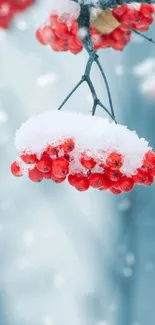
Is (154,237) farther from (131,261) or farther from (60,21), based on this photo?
(60,21)

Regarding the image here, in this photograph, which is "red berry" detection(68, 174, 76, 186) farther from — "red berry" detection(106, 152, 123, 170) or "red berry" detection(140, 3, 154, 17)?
"red berry" detection(140, 3, 154, 17)

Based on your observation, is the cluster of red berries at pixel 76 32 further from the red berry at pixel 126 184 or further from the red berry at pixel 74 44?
the red berry at pixel 126 184

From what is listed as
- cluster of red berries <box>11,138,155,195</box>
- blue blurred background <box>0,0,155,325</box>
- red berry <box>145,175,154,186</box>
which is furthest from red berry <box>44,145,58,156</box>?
blue blurred background <box>0,0,155,325</box>

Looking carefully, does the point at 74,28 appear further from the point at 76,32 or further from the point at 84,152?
the point at 84,152

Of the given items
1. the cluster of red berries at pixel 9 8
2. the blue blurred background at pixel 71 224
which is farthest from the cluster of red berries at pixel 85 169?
the blue blurred background at pixel 71 224

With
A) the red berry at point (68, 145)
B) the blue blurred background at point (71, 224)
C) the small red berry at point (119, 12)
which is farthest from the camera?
the blue blurred background at point (71, 224)
